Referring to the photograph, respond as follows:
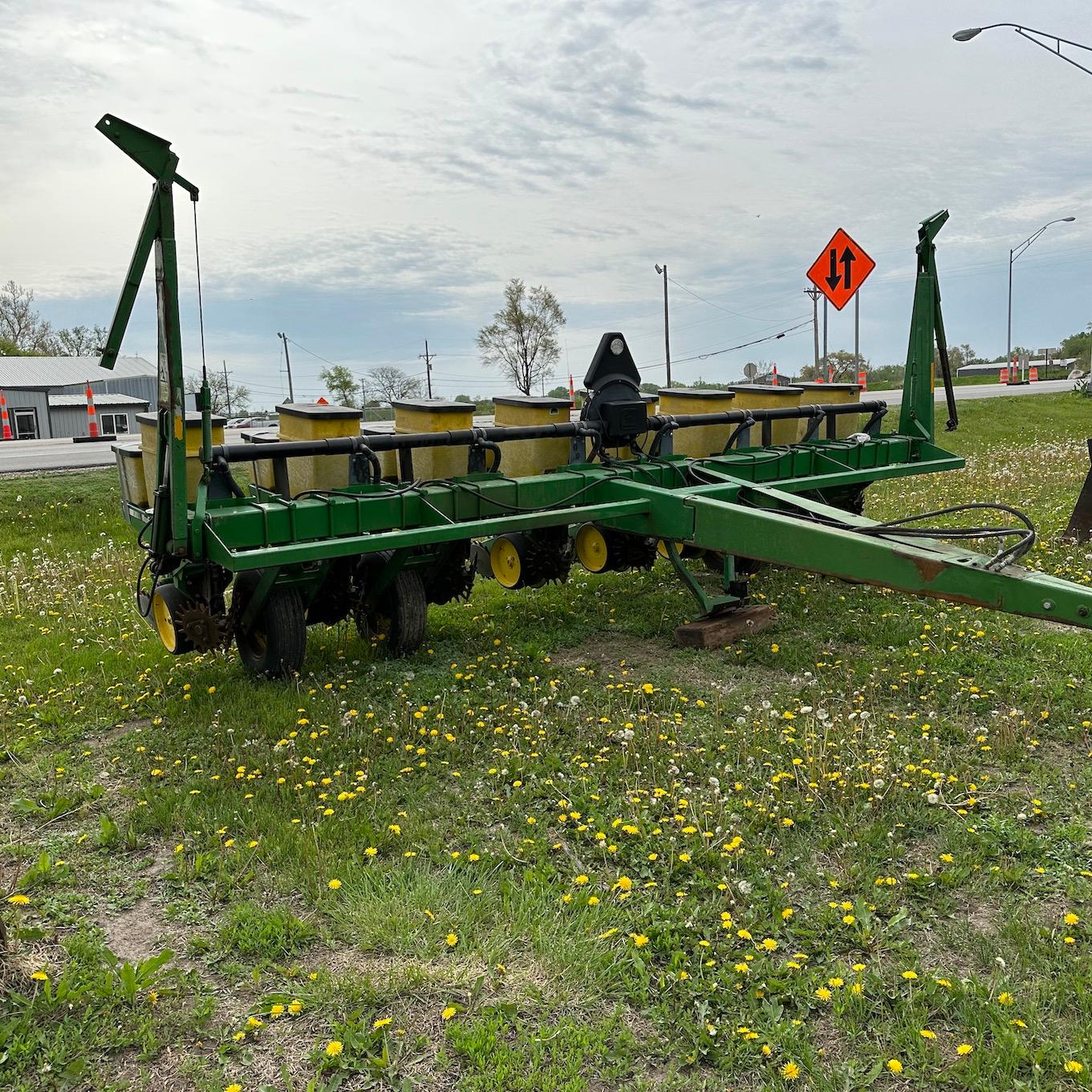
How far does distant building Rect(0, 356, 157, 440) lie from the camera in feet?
158

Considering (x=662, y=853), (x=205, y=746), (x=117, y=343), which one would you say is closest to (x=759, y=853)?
(x=662, y=853)

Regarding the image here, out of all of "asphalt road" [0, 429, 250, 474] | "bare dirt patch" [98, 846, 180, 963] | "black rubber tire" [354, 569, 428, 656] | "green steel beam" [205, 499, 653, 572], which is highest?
"asphalt road" [0, 429, 250, 474]

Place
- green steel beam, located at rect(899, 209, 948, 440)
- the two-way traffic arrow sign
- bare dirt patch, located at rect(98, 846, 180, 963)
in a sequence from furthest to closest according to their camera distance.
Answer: the two-way traffic arrow sign → green steel beam, located at rect(899, 209, 948, 440) → bare dirt patch, located at rect(98, 846, 180, 963)

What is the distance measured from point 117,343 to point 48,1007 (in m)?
3.27

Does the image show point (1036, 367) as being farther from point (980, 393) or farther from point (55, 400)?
point (55, 400)

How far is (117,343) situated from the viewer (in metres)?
5.36

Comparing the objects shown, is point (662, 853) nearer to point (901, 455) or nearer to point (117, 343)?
point (117, 343)

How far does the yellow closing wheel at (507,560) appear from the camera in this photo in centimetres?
716

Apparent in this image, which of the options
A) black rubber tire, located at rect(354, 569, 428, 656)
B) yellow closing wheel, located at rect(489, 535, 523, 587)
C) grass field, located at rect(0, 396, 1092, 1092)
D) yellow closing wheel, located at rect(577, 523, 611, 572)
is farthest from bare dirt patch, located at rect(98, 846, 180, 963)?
yellow closing wheel, located at rect(577, 523, 611, 572)

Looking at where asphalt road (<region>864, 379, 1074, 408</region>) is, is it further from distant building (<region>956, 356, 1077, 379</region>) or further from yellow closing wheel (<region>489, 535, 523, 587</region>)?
yellow closing wheel (<region>489, 535, 523, 587</region>)

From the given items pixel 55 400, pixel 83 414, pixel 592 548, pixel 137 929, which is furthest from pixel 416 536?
pixel 83 414

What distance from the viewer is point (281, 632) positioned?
20.4ft

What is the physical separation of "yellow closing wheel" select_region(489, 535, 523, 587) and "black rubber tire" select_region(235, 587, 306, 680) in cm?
148

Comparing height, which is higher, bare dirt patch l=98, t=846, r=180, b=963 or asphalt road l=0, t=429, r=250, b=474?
asphalt road l=0, t=429, r=250, b=474
